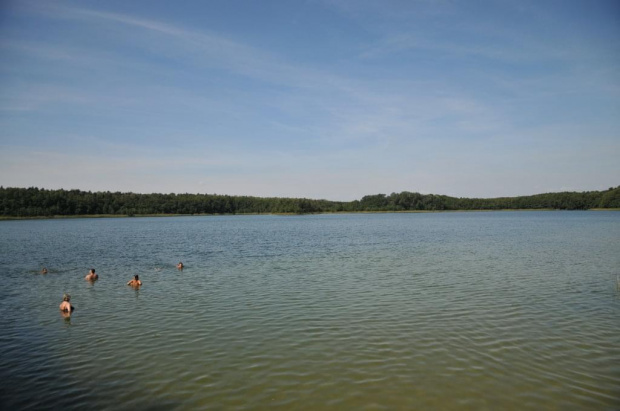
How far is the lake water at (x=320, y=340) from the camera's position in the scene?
30.3ft

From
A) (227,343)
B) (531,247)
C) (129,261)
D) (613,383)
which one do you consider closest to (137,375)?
(227,343)

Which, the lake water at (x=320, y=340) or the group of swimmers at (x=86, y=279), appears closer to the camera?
the lake water at (x=320, y=340)

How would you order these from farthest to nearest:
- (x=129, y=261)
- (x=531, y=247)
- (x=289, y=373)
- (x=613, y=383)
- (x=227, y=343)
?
1. (x=531, y=247)
2. (x=129, y=261)
3. (x=227, y=343)
4. (x=289, y=373)
5. (x=613, y=383)

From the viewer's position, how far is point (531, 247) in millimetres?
39500

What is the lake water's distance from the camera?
9227 mm

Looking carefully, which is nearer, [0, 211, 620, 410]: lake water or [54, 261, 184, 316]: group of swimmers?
[0, 211, 620, 410]: lake water

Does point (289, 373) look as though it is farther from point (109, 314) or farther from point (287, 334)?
point (109, 314)

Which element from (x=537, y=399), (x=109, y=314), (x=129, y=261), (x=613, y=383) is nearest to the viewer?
(x=537, y=399)

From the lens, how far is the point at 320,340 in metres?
13.0

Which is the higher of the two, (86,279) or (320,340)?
(320,340)

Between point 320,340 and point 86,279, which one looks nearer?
point 320,340

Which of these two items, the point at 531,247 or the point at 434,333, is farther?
the point at 531,247

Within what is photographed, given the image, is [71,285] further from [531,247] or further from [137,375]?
[531,247]

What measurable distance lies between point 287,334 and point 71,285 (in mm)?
17251
